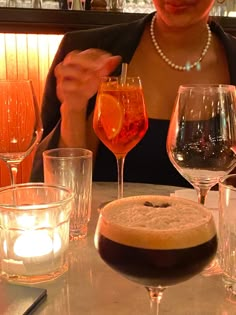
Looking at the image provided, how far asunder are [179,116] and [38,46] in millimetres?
2025

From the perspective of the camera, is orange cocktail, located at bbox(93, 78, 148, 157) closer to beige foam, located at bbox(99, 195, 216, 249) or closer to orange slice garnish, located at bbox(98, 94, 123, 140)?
orange slice garnish, located at bbox(98, 94, 123, 140)

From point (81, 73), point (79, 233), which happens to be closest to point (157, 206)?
point (79, 233)

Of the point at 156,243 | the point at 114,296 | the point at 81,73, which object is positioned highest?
the point at 81,73

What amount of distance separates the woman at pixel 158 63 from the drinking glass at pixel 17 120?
20.8 inches

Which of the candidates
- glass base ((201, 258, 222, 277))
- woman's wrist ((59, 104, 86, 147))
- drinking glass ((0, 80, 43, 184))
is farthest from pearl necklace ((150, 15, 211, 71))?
glass base ((201, 258, 222, 277))

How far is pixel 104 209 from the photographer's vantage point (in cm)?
58

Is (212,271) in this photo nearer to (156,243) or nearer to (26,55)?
(156,243)

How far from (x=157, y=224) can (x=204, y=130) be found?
10.5 inches

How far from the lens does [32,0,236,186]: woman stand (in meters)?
1.52

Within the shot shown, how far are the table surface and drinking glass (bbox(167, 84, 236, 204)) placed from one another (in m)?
0.17

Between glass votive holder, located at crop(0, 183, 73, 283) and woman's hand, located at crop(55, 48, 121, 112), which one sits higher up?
woman's hand, located at crop(55, 48, 121, 112)

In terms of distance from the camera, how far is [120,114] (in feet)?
3.19

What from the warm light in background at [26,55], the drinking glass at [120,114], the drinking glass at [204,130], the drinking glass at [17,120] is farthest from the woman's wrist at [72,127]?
the warm light in background at [26,55]

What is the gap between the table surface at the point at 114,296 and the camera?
2.09 ft
